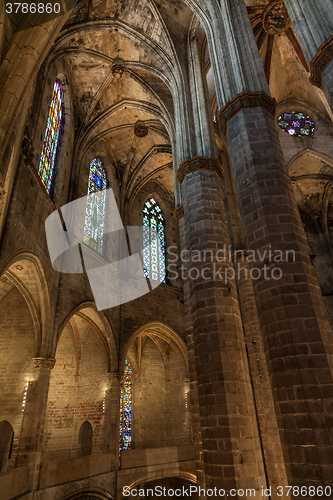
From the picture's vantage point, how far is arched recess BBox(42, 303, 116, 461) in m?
12.9

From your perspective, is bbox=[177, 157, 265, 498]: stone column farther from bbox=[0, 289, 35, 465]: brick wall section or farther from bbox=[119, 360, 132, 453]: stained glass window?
bbox=[119, 360, 132, 453]: stained glass window

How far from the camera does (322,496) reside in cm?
354

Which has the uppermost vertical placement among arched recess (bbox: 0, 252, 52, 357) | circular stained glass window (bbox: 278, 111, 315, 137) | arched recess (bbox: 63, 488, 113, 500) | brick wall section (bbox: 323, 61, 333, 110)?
circular stained glass window (bbox: 278, 111, 315, 137)

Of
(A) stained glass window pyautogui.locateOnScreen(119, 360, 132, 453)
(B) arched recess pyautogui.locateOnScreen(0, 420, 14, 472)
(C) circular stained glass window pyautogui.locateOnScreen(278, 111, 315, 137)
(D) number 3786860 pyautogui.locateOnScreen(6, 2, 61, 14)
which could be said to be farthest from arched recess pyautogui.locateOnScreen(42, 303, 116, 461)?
(C) circular stained glass window pyautogui.locateOnScreen(278, 111, 315, 137)

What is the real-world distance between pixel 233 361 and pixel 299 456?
8.22ft

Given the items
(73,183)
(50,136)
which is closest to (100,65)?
(50,136)

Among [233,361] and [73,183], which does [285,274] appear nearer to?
[233,361]

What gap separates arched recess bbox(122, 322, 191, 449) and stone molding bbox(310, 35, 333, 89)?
10975mm

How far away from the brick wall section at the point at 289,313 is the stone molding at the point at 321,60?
3.65 ft

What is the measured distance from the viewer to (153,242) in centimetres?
1698

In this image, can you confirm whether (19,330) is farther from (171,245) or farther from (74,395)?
(171,245)

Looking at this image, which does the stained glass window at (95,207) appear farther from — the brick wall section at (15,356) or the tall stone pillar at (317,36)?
the tall stone pillar at (317,36)

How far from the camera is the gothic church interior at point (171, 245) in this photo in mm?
5020

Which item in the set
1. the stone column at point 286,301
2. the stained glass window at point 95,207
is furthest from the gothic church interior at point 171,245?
the stained glass window at point 95,207
